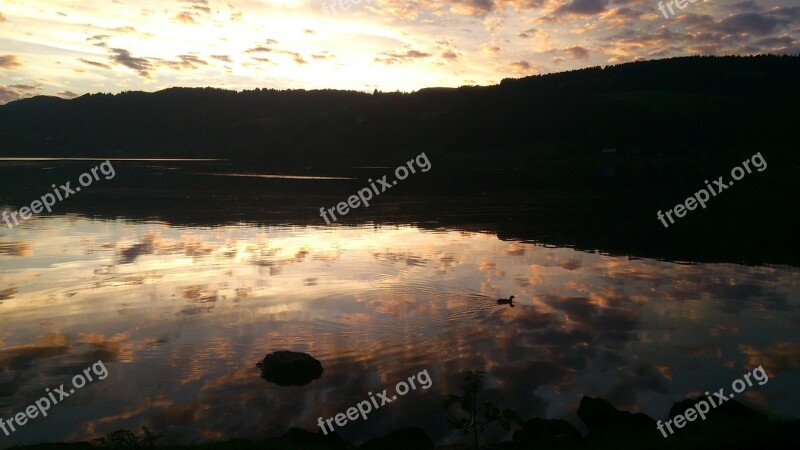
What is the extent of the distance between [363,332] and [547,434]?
10.3 meters

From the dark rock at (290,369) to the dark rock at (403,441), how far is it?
4.58 metres

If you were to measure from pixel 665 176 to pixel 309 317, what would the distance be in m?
106

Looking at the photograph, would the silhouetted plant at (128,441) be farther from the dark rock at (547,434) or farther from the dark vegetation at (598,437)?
the dark rock at (547,434)

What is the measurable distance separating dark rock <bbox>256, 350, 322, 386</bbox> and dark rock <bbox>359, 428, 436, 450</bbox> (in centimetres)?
458

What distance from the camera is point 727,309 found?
27.5 metres

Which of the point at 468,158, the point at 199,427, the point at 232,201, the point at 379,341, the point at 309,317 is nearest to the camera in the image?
the point at 199,427

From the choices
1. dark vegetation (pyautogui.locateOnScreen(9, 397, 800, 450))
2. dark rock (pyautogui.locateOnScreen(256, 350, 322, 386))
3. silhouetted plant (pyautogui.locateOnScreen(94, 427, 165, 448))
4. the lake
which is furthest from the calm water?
silhouetted plant (pyautogui.locateOnScreen(94, 427, 165, 448))

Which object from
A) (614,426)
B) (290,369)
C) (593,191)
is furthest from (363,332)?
(593,191)

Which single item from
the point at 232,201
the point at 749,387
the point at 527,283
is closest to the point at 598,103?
the point at 232,201

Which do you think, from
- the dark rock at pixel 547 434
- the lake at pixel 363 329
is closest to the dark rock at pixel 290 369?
the lake at pixel 363 329

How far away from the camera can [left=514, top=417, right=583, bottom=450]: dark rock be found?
13.9 meters

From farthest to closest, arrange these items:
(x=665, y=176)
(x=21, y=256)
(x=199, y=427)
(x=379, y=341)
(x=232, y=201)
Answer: (x=665, y=176)
(x=232, y=201)
(x=21, y=256)
(x=379, y=341)
(x=199, y=427)

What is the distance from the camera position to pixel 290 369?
19.0 m

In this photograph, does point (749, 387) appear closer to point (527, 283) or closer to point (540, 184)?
point (527, 283)
